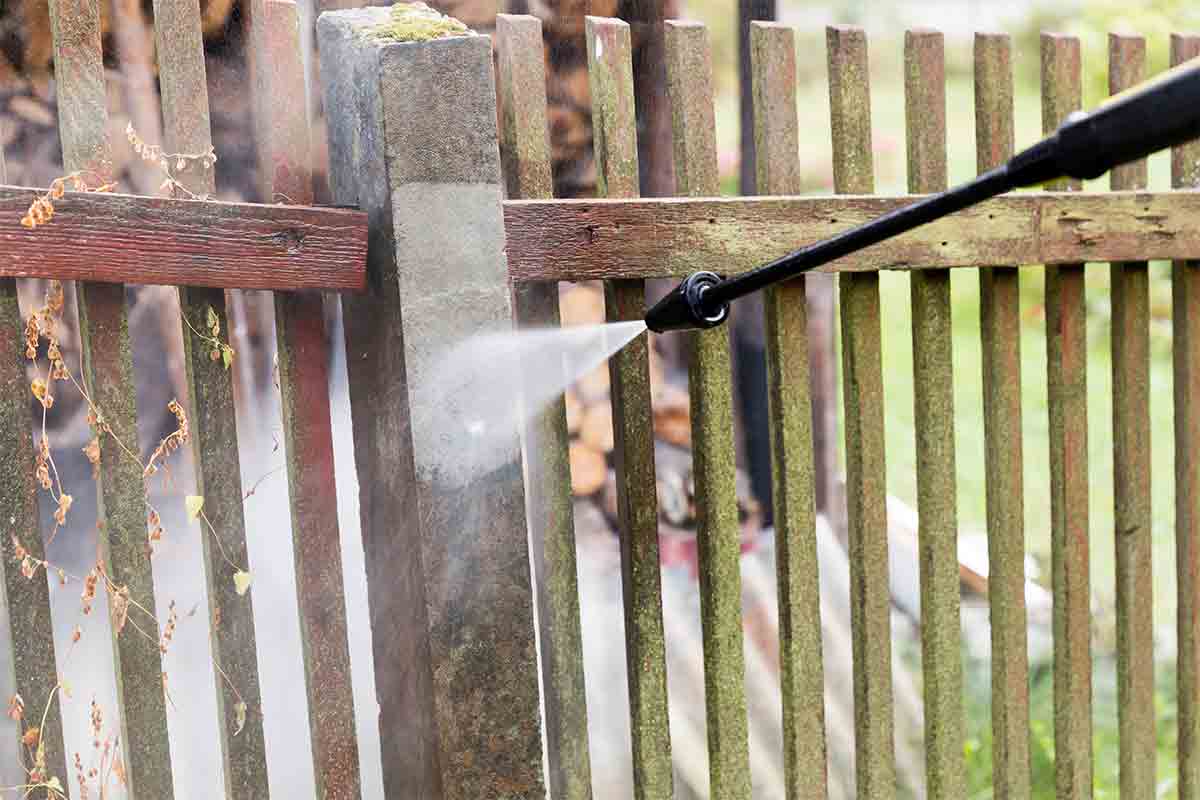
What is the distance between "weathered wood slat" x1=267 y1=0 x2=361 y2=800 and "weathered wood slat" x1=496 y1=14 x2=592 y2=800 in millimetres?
316


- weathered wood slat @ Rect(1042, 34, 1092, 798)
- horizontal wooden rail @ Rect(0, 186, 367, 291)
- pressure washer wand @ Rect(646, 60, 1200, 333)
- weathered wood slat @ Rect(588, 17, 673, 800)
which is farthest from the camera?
weathered wood slat @ Rect(1042, 34, 1092, 798)

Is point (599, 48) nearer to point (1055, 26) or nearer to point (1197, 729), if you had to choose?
point (1197, 729)

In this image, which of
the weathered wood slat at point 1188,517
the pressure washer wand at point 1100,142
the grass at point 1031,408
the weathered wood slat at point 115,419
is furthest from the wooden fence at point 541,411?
the grass at point 1031,408

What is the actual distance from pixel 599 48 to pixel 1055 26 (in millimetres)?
10721

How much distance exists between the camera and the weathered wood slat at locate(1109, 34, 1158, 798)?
94.9 inches

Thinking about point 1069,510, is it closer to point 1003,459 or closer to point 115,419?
point 1003,459

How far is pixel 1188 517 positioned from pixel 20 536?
222cm

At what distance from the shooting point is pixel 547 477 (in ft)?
6.29

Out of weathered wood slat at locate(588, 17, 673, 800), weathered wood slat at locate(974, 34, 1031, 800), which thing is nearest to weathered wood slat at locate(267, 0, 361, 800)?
weathered wood slat at locate(588, 17, 673, 800)

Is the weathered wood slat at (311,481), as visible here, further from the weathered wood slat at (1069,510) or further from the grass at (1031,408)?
the grass at (1031,408)

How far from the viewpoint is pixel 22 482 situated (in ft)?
5.19

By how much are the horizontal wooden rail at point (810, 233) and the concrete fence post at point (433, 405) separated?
0.50ft

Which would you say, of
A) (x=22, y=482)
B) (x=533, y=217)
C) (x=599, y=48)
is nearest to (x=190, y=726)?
(x=22, y=482)

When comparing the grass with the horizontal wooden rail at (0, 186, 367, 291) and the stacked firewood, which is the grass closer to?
the stacked firewood
